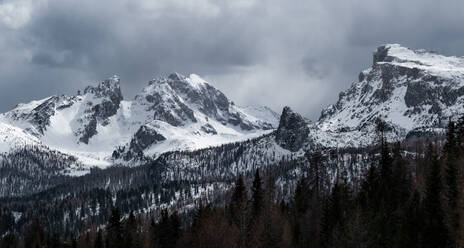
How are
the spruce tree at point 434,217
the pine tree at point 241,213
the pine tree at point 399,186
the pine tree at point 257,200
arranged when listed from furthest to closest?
1. the pine tree at point 257,200
2. the pine tree at point 399,186
3. the pine tree at point 241,213
4. the spruce tree at point 434,217

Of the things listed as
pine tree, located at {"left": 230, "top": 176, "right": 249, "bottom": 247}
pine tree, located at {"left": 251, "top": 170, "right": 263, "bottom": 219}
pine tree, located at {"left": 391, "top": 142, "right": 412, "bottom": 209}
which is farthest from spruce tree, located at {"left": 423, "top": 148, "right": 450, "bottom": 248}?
pine tree, located at {"left": 251, "top": 170, "right": 263, "bottom": 219}

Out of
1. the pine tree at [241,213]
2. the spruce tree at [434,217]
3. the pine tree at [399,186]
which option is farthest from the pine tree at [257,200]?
the spruce tree at [434,217]

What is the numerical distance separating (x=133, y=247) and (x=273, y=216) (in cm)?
3192

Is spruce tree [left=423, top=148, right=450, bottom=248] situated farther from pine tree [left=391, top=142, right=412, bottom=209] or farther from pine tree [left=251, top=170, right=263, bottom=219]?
pine tree [left=251, top=170, right=263, bottom=219]

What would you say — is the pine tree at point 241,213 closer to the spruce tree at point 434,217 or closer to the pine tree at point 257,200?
the pine tree at point 257,200

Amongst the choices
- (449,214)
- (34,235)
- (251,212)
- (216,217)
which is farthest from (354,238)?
(34,235)

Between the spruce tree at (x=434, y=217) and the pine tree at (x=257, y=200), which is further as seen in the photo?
the pine tree at (x=257, y=200)

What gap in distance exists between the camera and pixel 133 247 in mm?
110812

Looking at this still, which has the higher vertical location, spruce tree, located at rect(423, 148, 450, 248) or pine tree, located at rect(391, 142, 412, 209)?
pine tree, located at rect(391, 142, 412, 209)

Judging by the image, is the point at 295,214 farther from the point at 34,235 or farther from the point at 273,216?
the point at 34,235

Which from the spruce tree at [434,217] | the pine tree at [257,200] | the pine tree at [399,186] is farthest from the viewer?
the pine tree at [257,200]

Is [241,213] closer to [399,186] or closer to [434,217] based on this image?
[399,186]

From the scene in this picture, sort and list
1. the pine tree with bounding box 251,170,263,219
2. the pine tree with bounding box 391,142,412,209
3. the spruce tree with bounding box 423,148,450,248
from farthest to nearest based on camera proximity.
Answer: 1. the pine tree with bounding box 251,170,263,219
2. the pine tree with bounding box 391,142,412,209
3. the spruce tree with bounding box 423,148,450,248

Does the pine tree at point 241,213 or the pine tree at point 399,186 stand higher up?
the pine tree at point 399,186
